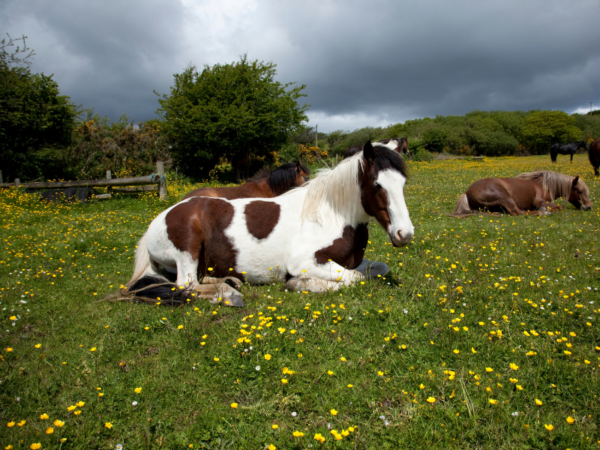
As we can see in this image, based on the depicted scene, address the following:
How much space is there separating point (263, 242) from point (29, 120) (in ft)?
66.4

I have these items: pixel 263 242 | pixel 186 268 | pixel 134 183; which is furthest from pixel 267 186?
pixel 134 183

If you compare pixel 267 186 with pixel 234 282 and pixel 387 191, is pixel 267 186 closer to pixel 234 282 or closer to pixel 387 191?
pixel 234 282

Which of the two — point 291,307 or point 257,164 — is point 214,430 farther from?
point 257,164

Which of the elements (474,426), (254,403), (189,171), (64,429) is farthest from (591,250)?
(189,171)

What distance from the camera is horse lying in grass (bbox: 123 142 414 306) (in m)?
3.95

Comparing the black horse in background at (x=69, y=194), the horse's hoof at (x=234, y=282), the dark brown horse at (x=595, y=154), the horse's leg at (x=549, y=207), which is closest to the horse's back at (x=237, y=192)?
the horse's hoof at (x=234, y=282)

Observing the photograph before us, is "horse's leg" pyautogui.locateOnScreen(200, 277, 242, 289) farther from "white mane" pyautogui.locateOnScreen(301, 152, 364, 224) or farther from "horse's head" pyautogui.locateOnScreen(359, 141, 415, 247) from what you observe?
"horse's head" pyautogui.locateOnScreen(359, 141, 415, 247)

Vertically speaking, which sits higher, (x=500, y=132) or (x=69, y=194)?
(x=500, y=132)

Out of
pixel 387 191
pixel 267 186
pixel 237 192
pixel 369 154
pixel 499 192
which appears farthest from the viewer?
pixel 499 192

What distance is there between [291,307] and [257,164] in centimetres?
2556

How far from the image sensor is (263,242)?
419 centimetres

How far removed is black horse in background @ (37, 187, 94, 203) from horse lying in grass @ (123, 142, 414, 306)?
10.4m

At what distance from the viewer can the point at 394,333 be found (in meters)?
3.04

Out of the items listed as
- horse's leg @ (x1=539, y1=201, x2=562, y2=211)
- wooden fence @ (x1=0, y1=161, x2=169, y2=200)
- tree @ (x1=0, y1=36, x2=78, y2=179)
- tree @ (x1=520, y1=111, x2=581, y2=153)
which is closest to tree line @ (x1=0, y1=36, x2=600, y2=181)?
tree @ (x1=0, y1=36, x2=78, y2=179)
